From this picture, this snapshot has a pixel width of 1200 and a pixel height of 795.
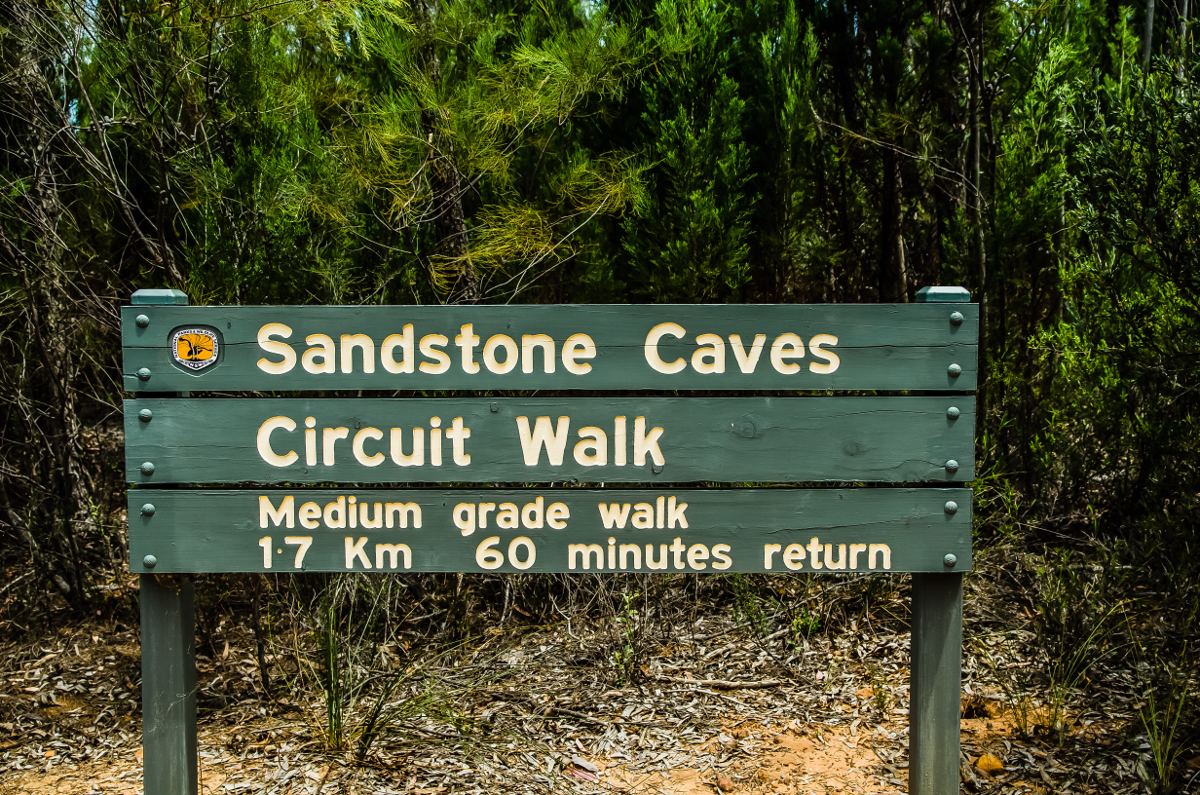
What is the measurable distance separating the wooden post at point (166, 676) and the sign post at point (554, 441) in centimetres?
10

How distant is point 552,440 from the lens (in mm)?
2338

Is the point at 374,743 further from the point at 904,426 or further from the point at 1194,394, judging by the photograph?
the point at 1194,394

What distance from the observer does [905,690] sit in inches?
161

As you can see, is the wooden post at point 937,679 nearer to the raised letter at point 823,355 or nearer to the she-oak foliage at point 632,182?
the raised letter at point 823,355

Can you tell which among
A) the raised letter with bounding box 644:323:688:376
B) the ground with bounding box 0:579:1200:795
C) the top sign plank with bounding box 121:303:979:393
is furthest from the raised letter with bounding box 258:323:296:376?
the ground with bounding box 0:579:1200:795

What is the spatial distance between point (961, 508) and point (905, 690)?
6.90 ft

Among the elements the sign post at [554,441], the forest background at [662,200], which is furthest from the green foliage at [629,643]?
the sign post at [554,441]

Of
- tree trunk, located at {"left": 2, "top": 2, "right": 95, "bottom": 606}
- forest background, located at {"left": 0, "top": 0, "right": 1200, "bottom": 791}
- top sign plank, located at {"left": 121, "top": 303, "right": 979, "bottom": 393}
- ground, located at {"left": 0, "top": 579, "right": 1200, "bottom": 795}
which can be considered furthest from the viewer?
tree trunk, located at {"left": 2, "top": 2, "right": 95, "bottom": 606}

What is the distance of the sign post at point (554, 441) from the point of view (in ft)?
7.59

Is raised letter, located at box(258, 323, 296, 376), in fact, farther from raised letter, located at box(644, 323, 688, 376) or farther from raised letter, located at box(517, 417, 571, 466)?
raised letter, located at box(644, 323, 688, 376)

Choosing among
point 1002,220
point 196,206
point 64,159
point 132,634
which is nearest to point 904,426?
point 1002,220

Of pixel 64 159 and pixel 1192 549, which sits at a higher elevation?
pixel 64 159

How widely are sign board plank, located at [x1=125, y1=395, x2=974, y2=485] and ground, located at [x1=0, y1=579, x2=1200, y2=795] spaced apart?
1.49 meters

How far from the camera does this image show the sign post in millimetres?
2314
